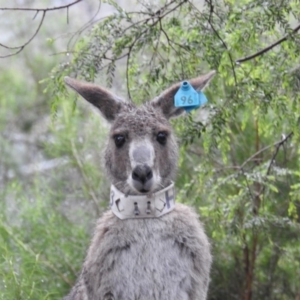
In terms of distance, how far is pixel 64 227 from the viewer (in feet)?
22.3

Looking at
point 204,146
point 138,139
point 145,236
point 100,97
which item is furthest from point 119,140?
point 204,146

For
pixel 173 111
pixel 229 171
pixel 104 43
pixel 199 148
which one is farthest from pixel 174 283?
pixel 199 148

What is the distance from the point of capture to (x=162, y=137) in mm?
4363

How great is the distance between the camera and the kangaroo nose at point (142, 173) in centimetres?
403

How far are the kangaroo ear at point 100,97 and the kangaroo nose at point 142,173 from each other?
0.57 m

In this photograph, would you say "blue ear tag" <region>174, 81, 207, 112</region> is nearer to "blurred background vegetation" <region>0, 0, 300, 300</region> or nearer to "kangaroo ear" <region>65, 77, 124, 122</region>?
"kangaroo ear" <region>65, 77, 124, 122</region>

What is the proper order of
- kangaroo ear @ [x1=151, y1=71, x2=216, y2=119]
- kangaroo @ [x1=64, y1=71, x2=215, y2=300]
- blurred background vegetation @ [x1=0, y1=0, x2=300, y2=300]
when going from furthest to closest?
blurred background vegetation @ [x1=0, y1=0, x2=300, y2=300], kangaroo ear @ [x1=151, y1=71, x2=216, y2=119], kangaroo @ [x1=64, y1=71, x2=215, y2=300]

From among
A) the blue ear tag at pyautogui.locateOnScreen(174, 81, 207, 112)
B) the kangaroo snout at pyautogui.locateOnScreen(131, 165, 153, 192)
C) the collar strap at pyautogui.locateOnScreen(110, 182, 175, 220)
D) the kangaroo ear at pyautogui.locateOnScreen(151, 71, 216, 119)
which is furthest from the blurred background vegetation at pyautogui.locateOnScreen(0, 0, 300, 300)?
the kangaroo snout at pyautogui.locateOnScreen(131, 165, 153, 192)

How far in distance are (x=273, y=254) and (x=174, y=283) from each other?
2555 mm

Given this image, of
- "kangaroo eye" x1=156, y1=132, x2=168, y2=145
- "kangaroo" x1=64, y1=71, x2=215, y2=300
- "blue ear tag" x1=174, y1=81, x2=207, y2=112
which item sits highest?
"blue ear tag" x1=174, y1=81, x2=207, y2=112

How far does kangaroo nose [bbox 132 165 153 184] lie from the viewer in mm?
4029

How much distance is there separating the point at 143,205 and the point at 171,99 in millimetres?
614

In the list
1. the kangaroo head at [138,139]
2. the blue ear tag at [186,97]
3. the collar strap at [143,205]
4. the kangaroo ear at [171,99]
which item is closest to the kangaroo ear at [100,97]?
the kangaroo head at [138,139]

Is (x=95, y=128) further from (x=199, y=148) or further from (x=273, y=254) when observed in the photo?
(x=273, y=254)
